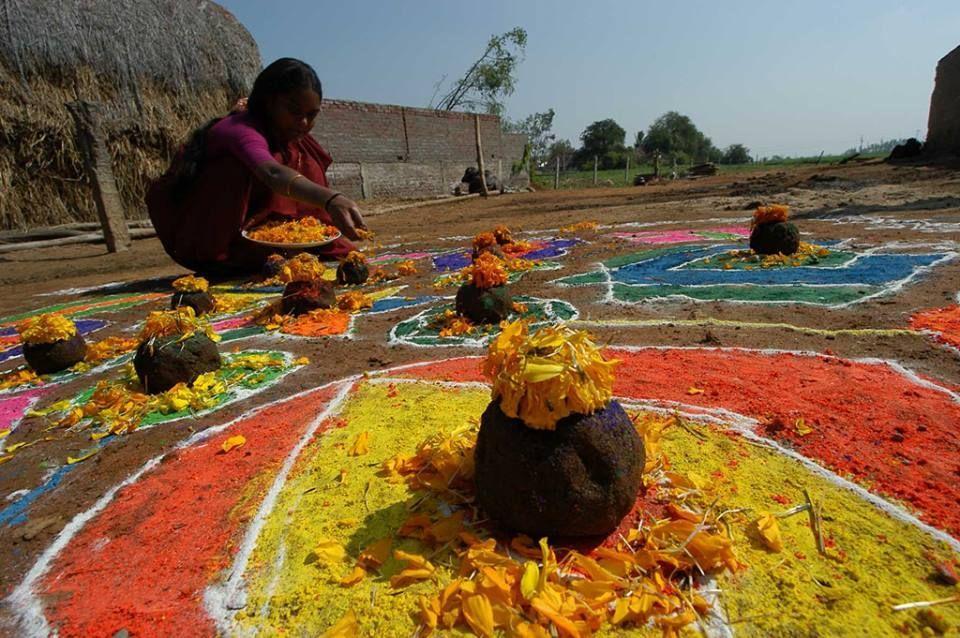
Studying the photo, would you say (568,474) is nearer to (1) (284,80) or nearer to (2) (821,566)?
(2) (821,566)

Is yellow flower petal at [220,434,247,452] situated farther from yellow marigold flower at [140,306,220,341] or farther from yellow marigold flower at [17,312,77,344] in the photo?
yellow marigold flower at [17,312,77,344]

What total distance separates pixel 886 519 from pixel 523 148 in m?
36.3

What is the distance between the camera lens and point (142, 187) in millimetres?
15625

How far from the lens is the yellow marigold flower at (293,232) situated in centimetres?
829

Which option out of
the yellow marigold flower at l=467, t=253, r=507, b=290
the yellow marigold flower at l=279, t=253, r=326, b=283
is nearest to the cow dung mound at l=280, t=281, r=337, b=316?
the yellow marigold flower at l=279, t=253, r=326, b=283

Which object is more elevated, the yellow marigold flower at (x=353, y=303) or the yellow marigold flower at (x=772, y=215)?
the yellow marigold flower at (x=772, y=215)

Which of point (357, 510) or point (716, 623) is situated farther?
point (357, 510)

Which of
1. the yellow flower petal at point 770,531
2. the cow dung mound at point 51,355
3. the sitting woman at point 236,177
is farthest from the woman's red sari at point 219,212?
the yellow flower petal at point 770,531

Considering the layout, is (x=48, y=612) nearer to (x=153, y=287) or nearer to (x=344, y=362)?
(x=344, y=362)

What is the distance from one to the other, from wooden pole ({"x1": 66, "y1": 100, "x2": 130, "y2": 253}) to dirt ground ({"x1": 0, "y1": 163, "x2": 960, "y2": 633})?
827mm

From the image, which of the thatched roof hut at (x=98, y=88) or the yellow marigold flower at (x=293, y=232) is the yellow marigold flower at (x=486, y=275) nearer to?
the yellow marigold flower at (x=293, y=232)

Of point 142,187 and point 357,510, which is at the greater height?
point 142,187

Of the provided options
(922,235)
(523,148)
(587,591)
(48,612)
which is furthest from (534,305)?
(523,148)

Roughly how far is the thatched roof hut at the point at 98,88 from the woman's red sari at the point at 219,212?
27.0 ft
